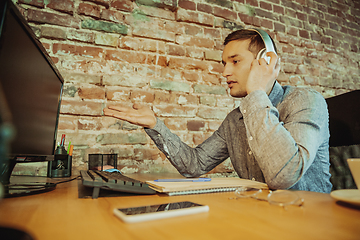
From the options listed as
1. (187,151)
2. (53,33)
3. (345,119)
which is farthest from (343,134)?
(53,33)

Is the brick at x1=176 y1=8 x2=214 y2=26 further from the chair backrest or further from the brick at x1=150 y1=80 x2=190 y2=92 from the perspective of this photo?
the chair backrest

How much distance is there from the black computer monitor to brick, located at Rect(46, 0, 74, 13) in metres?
0.69

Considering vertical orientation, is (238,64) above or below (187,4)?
below

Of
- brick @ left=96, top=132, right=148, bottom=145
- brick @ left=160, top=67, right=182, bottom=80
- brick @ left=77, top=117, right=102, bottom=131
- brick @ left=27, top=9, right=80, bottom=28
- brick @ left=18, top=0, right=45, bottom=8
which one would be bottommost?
brick @ left=96, top=132, right=148, bottom=145

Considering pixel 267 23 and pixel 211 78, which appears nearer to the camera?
pixel 211 78

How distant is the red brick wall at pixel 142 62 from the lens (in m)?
1.34

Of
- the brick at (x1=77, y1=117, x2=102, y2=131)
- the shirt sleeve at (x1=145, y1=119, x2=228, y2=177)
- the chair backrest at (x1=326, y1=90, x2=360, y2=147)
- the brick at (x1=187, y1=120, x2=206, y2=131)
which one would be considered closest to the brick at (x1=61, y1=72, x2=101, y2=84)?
the brick at (x1=77, y1=117, x2=102, y2=131)

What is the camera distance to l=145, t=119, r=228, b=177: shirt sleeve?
3.57 feet

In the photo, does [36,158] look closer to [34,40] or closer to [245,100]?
[34,40]

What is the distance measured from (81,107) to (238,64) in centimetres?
95

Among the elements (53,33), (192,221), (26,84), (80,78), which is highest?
(53,33)

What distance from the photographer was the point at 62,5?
1362 mm

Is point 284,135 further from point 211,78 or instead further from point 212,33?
point 212,33

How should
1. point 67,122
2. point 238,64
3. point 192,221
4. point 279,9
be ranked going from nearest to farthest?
1. point 192,221
2. point 238,64
3. point 67,122
4. point 279,9
